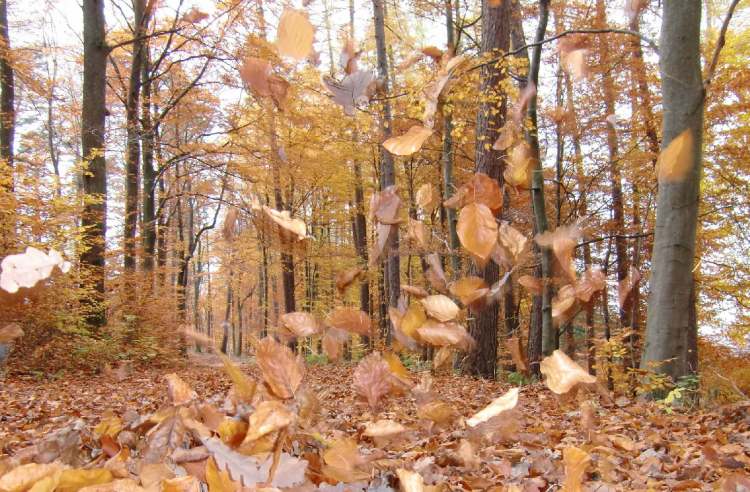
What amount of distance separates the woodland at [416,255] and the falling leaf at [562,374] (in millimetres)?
14

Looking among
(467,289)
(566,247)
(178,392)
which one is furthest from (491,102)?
(178,392)

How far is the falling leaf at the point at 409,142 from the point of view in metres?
1.86

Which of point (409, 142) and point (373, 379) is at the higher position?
point (409, 142)

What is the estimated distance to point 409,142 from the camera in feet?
6.18

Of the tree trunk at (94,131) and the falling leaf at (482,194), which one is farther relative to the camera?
the tree trunk at (94,131)

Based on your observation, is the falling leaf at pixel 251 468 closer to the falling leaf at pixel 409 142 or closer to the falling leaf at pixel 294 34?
the falling leaf at pixel 409 142

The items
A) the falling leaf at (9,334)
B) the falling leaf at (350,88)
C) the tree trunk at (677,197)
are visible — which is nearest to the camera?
the falling leaf at (350,88)

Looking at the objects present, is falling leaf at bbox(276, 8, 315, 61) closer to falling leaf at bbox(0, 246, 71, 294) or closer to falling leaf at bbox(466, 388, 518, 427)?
falling leaf at bbox(0, 246, 71, 294)

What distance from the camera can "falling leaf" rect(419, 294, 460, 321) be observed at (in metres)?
1.88

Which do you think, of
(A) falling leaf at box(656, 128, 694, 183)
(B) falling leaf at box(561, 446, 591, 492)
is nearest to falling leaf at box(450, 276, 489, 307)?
(B) falling leaf at box(561, 446, 591, 492)

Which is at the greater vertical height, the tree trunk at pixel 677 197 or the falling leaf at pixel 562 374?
the tree trunk at pixel 677 197

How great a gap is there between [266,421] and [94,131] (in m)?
8.48

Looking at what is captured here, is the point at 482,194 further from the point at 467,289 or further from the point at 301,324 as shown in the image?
the point at 301,324

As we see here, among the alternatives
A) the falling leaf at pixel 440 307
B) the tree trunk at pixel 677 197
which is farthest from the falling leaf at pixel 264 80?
the tree trunk at pixel 677 197
